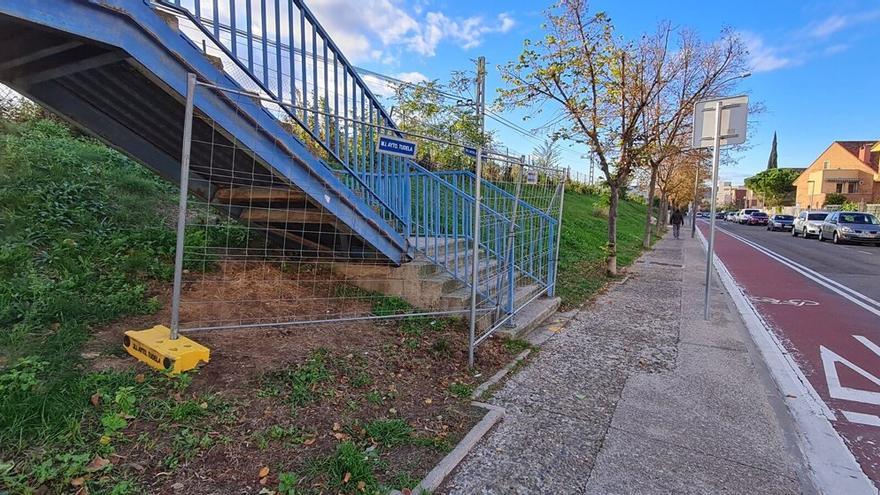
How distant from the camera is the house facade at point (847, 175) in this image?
45656 millimetres

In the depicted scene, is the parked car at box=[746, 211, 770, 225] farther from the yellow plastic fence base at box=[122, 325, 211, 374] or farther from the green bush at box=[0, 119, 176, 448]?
the yellow plastic fence base at box=[122, 325, 211, 374]

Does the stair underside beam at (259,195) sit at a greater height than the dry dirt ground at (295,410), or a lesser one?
greater

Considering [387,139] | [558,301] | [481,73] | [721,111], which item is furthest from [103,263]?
[481,73]

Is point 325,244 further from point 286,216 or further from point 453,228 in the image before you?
point 453,228

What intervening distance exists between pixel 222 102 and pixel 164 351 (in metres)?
1.99

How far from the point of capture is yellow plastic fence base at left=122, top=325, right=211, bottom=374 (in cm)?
307

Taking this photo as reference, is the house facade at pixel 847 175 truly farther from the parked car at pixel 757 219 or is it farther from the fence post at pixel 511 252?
the fence post at pixel 511 252

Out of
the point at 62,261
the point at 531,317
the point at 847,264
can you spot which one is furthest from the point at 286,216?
the point at 847,264

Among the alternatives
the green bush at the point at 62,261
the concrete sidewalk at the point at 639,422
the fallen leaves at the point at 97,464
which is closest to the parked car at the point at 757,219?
the concrete sidewalk at the point at 639,422

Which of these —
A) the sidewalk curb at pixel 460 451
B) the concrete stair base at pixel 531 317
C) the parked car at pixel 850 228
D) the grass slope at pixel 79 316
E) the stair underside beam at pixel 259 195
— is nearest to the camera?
the grass slope at pixel 79 316

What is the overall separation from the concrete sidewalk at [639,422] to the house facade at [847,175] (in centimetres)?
5506

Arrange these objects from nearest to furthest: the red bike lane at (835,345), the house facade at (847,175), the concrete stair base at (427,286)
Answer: the red bike lane at (835,345) < the concrete stair base at (427,286) < the house facade at (847,175)

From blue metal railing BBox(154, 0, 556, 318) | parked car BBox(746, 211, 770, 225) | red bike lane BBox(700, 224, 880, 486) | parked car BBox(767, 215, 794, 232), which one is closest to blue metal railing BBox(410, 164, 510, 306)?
blue metal railing BBox(154, 0, 556, 318)

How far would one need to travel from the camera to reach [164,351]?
122 inches
